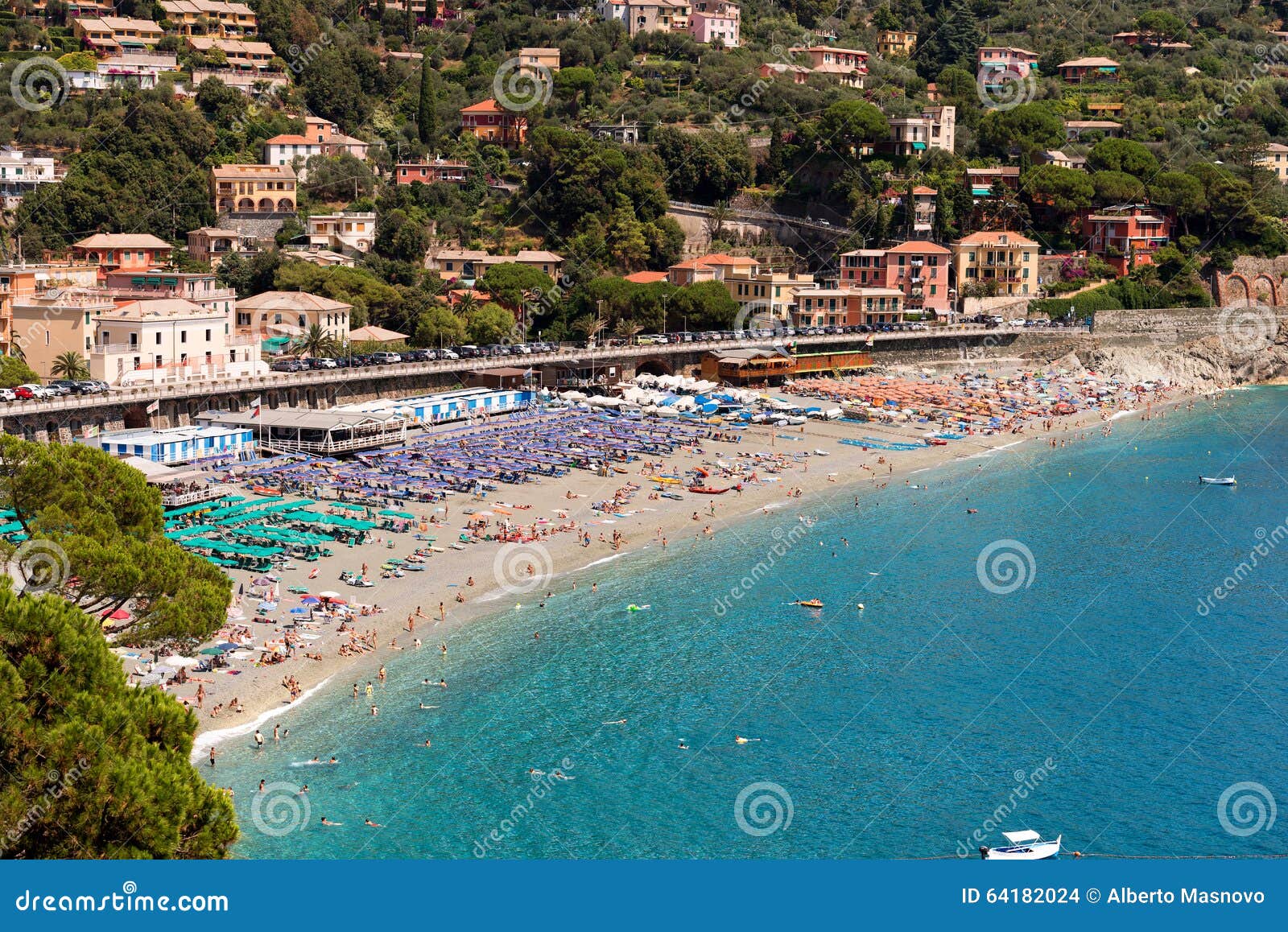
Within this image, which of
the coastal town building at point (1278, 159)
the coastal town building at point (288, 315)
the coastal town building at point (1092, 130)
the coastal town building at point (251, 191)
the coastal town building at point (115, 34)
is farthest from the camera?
the coastal town building at point (1092, 130)

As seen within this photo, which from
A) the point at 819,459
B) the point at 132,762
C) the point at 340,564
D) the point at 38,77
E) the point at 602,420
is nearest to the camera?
the point at 132,762

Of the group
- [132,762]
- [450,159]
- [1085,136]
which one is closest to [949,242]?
[1085,136]

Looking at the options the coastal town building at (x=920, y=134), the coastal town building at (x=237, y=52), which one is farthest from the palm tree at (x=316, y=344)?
the coastal town building at (x=237, y=52)

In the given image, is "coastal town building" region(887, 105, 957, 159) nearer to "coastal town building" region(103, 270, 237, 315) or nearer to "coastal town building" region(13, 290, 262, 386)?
"coastal town building" region(103, 270, 237, 315)

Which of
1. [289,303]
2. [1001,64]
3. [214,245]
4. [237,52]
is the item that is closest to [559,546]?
[289,303]

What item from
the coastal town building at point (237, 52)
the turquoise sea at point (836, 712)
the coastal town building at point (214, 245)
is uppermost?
the coastal town building at point (237, 52)

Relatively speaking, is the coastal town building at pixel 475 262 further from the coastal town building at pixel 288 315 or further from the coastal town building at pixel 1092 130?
the coastal town building at pixel 1092 130

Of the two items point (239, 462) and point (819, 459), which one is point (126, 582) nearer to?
point (239, 462)
